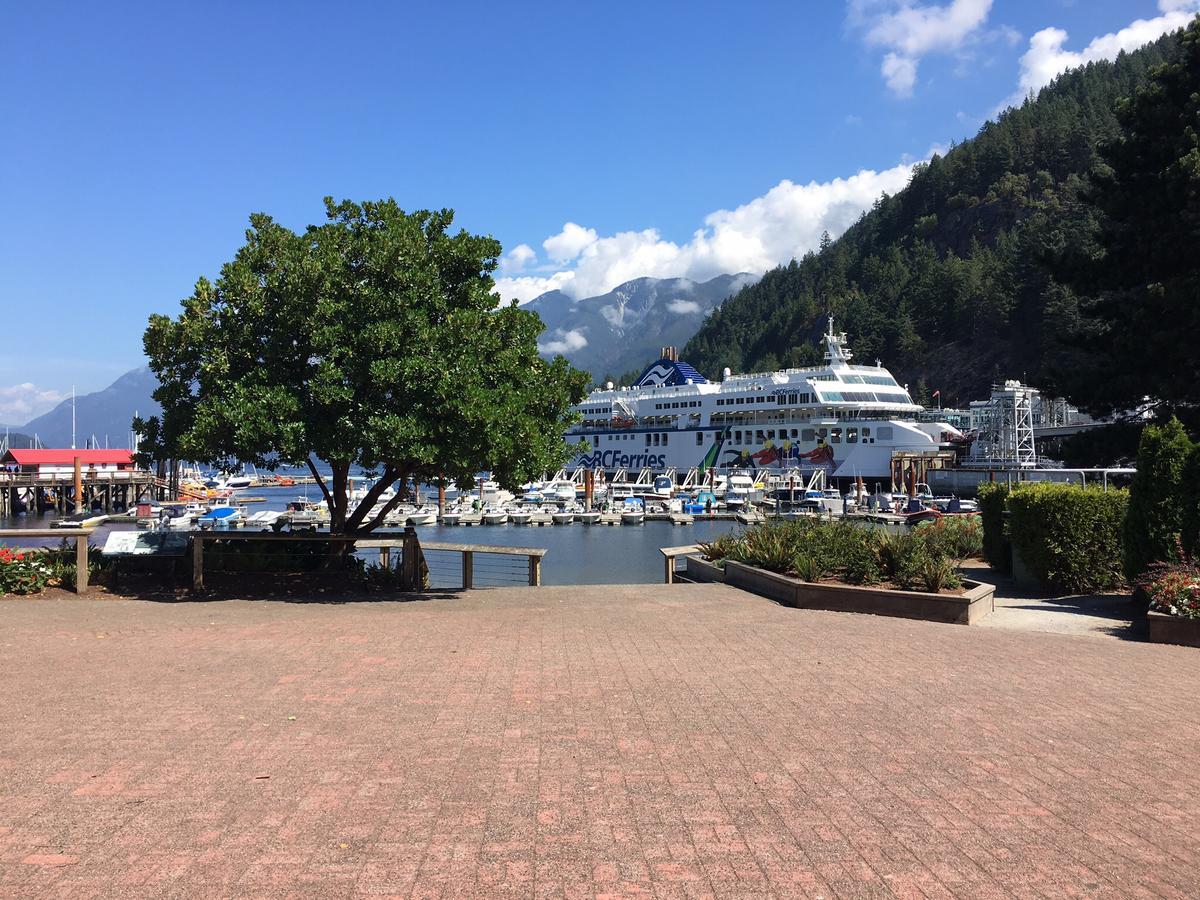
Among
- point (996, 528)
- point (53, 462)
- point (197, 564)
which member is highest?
point (53, 462)

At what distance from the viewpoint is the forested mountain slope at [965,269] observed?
103 m

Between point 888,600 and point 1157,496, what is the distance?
3844 mm

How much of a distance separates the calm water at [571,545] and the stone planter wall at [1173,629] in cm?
1752

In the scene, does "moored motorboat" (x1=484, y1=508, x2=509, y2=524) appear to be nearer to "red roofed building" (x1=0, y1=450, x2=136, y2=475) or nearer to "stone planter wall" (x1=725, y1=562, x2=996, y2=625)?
"red roofed building" (x1=0, y1=450, x2=136, y2=475)

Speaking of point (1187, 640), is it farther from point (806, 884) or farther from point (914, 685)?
point (806, 884)

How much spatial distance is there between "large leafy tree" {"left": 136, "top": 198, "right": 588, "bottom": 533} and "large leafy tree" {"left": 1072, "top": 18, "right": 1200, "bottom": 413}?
12445mm

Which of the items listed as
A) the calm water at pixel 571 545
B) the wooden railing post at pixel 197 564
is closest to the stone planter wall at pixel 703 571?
the wooden railing post at pixel 197 564

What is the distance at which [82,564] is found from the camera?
1334 cm

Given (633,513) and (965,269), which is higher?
(965,269)

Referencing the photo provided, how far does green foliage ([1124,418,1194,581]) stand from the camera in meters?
11.8

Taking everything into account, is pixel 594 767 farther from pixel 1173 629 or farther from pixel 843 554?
pixel 843 554

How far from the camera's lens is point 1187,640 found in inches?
391

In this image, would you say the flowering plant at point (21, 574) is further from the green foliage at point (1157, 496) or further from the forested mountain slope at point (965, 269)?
the forested mountain slope at point (965, 269)

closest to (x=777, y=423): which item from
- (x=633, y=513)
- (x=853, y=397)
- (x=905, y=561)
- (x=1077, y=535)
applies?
(x=853, y=397)
